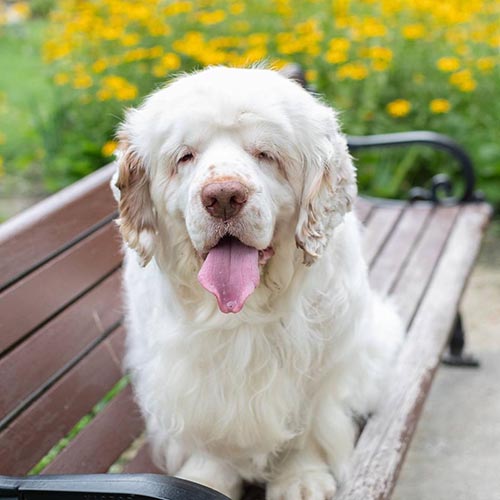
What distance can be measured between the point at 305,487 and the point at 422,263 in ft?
5.37

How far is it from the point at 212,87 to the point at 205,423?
876mm

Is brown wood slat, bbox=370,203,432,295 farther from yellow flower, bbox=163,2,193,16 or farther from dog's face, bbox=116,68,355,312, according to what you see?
yellow flower, bbox=163,2,193,16

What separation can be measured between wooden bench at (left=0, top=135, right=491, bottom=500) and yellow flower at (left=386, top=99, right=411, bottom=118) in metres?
2.28

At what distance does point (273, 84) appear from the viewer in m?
2.12

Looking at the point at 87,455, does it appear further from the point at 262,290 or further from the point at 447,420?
the point at 447,420

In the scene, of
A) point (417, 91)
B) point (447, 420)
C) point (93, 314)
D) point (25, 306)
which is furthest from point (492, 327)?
point (25, 306)

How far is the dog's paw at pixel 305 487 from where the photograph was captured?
94.5 inches

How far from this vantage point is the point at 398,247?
400 cm

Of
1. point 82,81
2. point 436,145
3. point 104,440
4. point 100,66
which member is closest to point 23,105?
point 82,81

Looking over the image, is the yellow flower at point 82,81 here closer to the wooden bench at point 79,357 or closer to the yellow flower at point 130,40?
the yellow flower at point 130,40

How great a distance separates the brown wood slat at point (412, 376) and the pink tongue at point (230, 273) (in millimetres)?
652

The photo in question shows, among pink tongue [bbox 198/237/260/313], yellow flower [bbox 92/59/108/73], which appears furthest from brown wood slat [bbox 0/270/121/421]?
yellow flower [bbox 92/59/108/73]

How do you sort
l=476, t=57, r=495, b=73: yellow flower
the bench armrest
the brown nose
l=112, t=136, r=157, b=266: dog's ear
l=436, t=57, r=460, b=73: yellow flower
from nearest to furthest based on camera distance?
1. the bench armrest
2. the brown nose
3. l=112, t=136, r=157, b=266: dog's ear
4. l=436, t=57, r=460, b=73: yellow flower
5. l=476, t=57, r=495, b=73: yellow flower

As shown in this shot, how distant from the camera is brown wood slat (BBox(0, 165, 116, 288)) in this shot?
254 centimetres
